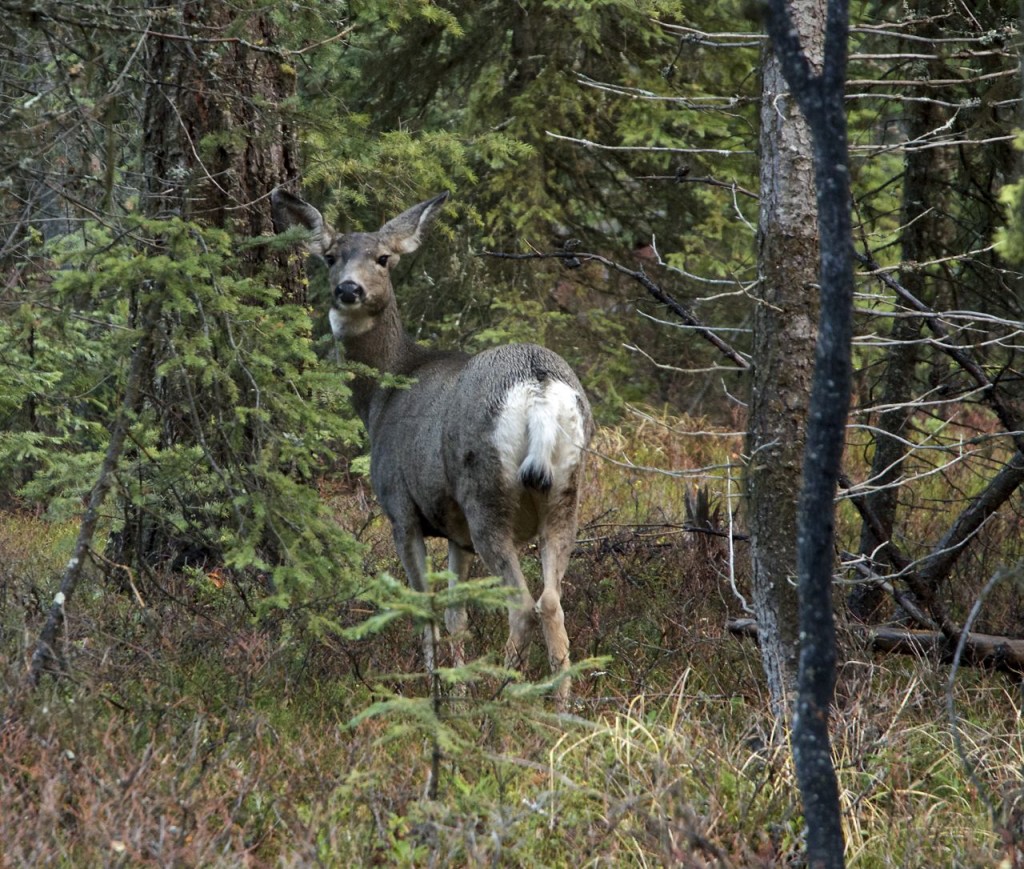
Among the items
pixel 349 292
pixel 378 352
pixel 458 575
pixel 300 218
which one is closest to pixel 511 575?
pixel 458 575

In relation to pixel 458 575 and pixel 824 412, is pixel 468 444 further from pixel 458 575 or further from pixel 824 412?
pixel 824 412

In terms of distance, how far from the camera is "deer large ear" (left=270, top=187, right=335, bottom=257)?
7840 millimetres

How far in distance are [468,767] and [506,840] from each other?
60 centimetres

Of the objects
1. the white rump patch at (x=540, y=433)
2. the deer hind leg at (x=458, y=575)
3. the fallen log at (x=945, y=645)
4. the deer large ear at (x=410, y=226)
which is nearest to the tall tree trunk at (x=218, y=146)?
the deer large ear at (x=410, y=226)

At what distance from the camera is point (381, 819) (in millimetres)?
4098

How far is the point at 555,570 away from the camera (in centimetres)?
656

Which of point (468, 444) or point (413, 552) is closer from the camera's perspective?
point (468, 444)

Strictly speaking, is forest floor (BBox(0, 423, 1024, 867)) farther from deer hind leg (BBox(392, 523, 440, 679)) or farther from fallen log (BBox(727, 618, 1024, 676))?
deer hind leg (BBox(392, 523, 440, 679))

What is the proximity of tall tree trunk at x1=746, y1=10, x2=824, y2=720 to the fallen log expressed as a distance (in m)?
0.99

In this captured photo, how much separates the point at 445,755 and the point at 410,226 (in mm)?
4886

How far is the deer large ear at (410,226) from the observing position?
844 centimetres

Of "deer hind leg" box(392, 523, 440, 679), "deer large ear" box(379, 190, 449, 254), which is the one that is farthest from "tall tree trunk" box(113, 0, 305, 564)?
"deer hind leg" box(392, 523, 440, 679)

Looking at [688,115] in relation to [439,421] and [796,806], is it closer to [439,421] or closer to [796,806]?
[439,421]

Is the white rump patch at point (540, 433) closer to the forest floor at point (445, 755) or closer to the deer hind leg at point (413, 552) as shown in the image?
the forest floor at point (445, 755)
